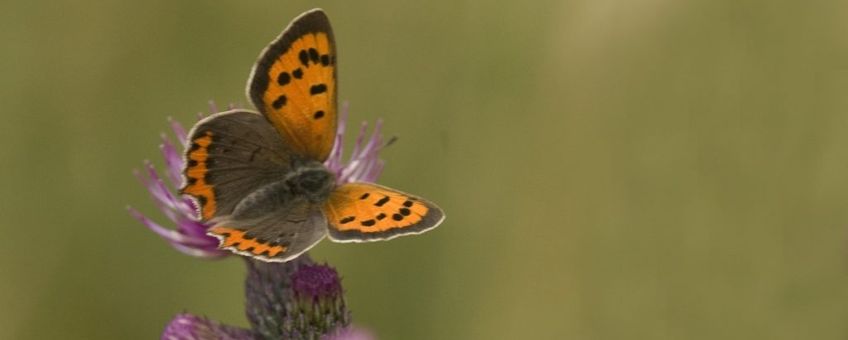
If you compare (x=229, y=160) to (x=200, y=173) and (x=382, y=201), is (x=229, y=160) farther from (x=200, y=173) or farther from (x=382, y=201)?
(x=382, y=201)

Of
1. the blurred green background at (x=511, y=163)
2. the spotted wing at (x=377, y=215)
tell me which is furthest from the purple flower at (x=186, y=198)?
the blurred green background at (x=511, y=163)

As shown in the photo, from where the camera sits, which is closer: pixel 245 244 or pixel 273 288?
pixel 245 244

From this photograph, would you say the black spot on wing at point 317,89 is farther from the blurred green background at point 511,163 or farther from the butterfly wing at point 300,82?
the blurred green background at point 511,163

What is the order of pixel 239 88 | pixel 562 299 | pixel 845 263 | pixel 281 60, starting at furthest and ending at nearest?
pixel 239 88 < pixel 562 299 < pixel 845 263 < pixel 281 60

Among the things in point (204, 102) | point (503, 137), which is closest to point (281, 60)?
point (204, 102)

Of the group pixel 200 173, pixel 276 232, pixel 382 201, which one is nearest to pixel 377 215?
pixel 382 201

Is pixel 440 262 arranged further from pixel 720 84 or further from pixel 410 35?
pixel 720 84
